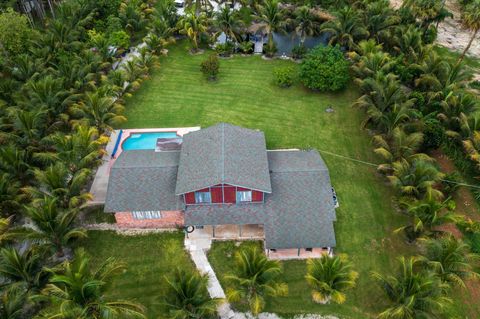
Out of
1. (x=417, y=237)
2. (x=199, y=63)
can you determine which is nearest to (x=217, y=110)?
(x=199, y=63)

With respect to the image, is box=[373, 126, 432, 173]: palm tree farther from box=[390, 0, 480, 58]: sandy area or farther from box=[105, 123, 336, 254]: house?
box=[390, 0, 480, 58]: sandy area

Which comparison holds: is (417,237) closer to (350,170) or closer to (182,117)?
(350,170)

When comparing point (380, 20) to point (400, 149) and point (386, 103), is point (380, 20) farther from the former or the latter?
point (400, 149)

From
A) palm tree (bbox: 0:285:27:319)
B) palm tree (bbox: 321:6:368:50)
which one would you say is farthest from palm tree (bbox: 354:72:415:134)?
palm tree (bbox: 0:285:27:319)

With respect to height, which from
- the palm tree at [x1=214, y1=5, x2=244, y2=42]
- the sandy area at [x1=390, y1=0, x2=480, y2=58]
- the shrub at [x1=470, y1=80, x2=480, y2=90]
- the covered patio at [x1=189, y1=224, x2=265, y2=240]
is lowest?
the covered patio at [x1=189, y1=224, x2=265, y2=240]

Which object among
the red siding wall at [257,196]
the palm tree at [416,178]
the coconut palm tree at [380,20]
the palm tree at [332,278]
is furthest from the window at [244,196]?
the coconut palm tree at [380,20]

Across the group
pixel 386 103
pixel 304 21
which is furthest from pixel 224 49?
pixel 386 103
